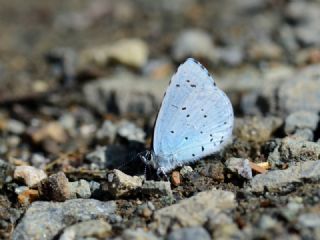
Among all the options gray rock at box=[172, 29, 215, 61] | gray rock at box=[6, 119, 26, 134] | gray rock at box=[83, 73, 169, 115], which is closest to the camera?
gray rock at box=[6, 119, 26, 134]

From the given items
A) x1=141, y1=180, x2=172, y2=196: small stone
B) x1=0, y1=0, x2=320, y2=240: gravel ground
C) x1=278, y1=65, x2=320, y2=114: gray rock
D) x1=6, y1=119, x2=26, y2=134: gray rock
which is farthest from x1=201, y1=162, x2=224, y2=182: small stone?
x1=6, y1=119, x2=26, y2=134: gray rock

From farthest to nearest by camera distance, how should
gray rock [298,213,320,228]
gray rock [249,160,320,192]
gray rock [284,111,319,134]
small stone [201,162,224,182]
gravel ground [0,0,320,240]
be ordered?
gray rock [284,111,319,134], small stone [201,162,224,182], gray rock [249,160,320,192], gravel ground [0,0,320,240], gray rock [298,213,320,228]

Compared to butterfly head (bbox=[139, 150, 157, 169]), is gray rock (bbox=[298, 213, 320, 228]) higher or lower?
lower

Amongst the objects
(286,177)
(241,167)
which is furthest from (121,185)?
(286,177)

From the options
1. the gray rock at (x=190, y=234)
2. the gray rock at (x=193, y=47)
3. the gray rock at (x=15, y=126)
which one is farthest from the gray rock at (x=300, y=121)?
the gray rock at (x=15, y=126)

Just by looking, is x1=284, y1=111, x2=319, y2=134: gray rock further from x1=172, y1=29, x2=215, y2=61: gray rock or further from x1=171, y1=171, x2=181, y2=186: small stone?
x1=172, y1=29, x2=215, y2=61: gray rock

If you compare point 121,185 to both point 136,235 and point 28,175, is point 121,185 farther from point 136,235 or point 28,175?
point 28,175

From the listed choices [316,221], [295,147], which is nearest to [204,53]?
[295,147]
